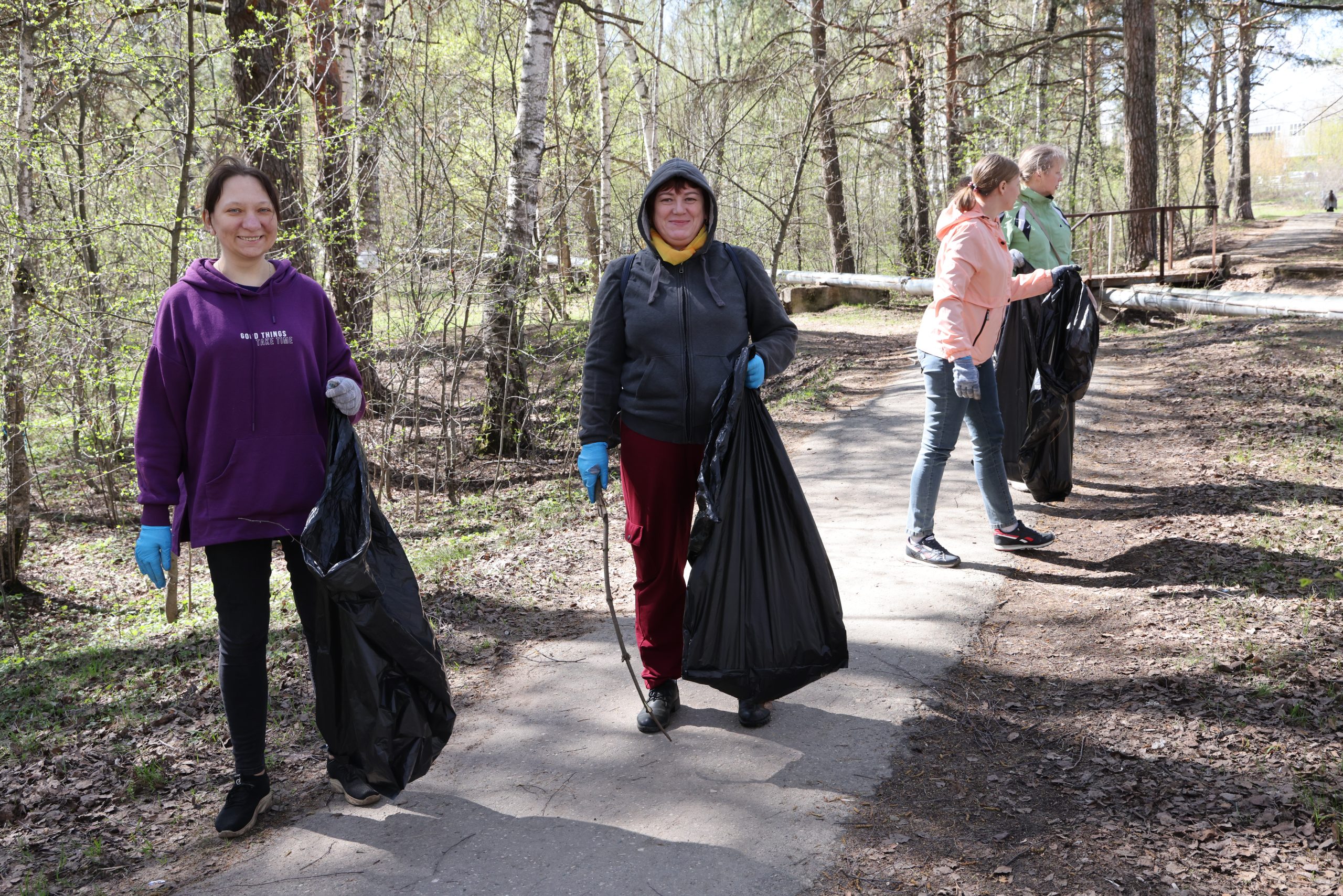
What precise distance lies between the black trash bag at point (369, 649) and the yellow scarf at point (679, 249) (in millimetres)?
1165

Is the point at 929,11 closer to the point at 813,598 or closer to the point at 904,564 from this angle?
the point at 904,564

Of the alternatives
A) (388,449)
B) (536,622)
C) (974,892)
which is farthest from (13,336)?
(974,892)

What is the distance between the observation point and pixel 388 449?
27.5ft

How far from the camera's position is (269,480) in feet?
9.11

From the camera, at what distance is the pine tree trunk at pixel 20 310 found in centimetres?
683

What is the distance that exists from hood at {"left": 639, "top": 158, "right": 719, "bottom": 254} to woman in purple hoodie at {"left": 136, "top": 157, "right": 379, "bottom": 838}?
1.12 m

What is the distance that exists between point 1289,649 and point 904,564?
1.78 m

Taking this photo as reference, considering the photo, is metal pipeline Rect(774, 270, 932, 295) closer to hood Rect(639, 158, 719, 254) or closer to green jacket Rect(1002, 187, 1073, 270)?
green jacket Rect(1002, 187, 1073, 270)

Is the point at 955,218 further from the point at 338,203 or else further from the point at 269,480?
the point at 338,203

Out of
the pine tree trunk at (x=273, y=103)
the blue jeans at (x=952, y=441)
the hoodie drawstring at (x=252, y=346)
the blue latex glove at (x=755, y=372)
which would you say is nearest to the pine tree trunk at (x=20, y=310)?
the pine tree trunk at (x=273, y=103)

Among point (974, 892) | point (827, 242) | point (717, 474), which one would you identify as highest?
point (827, 242)

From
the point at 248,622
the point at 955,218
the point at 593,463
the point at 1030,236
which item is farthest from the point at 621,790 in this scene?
the point at 1030,236

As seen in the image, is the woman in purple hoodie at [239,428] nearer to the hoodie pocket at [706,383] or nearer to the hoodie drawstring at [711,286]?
the hoodie pocket at [706,383]

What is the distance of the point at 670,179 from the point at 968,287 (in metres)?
2.03
